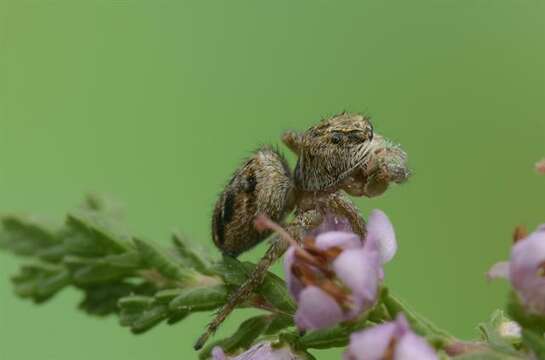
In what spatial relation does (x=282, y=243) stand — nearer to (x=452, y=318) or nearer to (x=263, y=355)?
(x=263, y=355)

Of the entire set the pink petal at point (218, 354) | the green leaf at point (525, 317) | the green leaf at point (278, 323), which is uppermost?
the green leaf at point (278, 323)

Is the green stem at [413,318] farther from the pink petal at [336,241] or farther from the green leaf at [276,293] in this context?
the green leaf at [276,293]

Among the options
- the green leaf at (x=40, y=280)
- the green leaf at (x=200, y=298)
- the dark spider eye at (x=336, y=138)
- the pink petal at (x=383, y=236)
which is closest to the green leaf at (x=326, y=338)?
the pink petal at (x=383, y=236)

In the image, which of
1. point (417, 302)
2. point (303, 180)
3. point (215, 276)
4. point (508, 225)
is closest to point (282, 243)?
point (215, 276)

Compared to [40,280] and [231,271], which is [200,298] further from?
[40,280]

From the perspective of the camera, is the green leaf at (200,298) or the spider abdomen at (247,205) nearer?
the green leaf at (200,298)

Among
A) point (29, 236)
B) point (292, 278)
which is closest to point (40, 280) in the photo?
point (29, 236)
